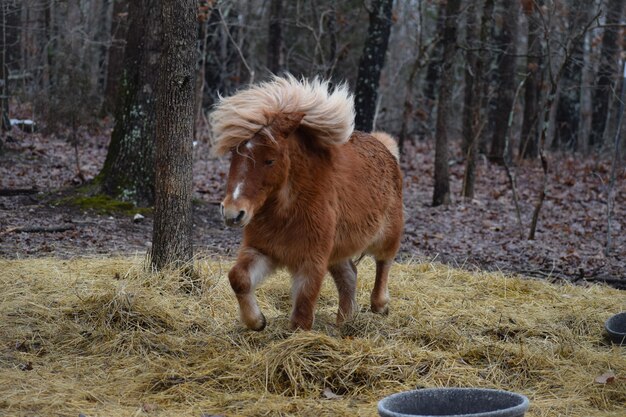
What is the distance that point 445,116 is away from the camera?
15.6 m

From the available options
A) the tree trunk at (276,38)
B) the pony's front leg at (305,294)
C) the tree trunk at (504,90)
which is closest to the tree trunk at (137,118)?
the pony's front leg at (305,294)

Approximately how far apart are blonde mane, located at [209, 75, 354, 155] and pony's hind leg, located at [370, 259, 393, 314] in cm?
175

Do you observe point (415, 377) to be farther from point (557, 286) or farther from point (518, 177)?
point (518, 177)

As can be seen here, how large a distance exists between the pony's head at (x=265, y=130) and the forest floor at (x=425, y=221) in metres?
3.11

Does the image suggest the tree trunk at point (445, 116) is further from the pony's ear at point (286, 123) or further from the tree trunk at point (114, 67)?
the tree trunk at point (114, 67)

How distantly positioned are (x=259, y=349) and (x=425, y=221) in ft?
27.3

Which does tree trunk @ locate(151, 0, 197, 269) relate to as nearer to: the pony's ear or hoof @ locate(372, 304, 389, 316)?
the pony's ear

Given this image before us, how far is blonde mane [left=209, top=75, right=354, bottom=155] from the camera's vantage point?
5.86 meters

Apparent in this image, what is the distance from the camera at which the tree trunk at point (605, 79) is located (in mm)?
23344

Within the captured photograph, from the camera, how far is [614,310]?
7992 millimetres

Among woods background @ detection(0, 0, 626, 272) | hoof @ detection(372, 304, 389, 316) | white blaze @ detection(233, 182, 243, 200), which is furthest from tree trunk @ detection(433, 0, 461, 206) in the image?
white blaze @ detection(233, 182, 243, 200)

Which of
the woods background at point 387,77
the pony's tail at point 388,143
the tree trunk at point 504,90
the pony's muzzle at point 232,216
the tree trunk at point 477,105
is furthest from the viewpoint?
the tree trunk at point 504,90

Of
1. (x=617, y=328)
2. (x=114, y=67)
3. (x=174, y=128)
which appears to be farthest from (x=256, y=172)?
(x=114, y=67)

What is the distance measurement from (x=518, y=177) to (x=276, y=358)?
15.7 m
